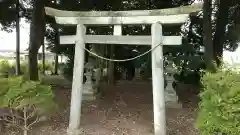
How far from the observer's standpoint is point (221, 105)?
15.3 feet

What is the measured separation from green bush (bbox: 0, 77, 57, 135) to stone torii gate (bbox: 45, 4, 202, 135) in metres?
0.64

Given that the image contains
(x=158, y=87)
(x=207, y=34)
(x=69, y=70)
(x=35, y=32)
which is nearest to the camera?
(x=158, y=87)

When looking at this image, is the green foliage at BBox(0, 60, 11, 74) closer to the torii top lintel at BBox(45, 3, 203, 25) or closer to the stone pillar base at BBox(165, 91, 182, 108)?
the stone pillar base at BBox(165, 91, 182, 108)

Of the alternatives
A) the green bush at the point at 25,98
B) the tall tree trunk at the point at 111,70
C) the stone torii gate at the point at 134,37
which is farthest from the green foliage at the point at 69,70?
the green bush at the point at 25,98

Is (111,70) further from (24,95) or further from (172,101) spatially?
(24,95)

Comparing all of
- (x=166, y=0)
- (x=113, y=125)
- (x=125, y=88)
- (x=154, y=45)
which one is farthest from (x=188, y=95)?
(x=154, y=45)

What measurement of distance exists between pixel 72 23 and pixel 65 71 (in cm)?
611

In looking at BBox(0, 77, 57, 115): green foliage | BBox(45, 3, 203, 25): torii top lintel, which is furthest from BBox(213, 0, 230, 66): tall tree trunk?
BBox(0, 77, 57, 115): green foliage

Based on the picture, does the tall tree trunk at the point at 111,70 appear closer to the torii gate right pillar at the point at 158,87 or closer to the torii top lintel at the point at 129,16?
the torii top lintel at the point at 129,16

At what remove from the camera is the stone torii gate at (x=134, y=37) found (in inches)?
243

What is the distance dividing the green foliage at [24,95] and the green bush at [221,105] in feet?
9.75

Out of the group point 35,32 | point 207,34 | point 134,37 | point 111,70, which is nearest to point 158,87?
point 134,37

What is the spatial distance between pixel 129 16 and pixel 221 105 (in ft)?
8.79

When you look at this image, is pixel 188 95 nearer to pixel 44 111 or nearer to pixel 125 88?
pixel 125 88
